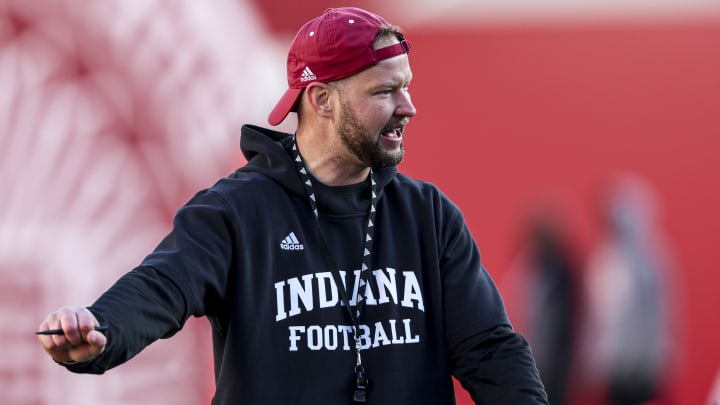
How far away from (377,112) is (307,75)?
0.21m

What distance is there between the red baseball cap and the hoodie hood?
0.48ft

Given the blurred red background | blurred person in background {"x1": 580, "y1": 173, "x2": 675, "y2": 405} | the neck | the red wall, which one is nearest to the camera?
the neck

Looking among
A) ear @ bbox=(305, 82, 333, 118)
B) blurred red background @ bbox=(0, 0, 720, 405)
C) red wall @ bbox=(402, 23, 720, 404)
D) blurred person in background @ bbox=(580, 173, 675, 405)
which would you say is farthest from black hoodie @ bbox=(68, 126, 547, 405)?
blurred person in background @ bbox=(580, 173, 675, 405)

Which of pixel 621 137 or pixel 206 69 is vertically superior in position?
pixel 206 69

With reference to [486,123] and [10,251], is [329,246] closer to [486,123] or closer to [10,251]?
[10,251]

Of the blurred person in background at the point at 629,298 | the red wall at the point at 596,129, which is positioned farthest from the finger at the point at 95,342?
the blurred person in background at the point at 629,298

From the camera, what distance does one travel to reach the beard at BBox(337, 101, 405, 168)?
2.47 metres

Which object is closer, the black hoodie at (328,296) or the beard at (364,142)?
the black hoodie at (328,296)

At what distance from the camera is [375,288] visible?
241 cm

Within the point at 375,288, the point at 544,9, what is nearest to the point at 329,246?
the point at 375,288

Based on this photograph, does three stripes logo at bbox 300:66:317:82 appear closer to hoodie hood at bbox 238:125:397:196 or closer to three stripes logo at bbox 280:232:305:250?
hoodie hood at bbox 238:125:397:196

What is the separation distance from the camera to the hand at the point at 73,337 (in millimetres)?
1828

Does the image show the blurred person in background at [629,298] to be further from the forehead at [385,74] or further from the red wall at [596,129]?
the forehead at [385,74]

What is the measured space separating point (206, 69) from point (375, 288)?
3.24m
